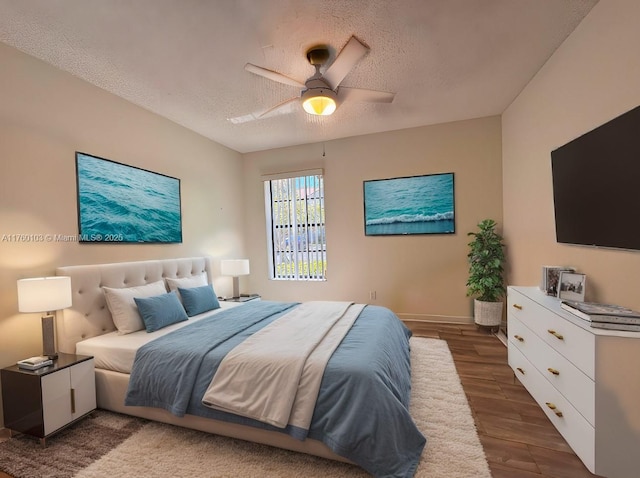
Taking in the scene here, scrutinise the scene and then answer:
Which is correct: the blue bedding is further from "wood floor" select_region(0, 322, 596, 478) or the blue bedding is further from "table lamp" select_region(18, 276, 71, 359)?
"table lamp" select_region(18, 276, 71, 359)

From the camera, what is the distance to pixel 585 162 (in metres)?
2.01

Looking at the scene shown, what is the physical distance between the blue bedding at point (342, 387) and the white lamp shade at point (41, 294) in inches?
27.0

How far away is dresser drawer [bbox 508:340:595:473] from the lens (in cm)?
155

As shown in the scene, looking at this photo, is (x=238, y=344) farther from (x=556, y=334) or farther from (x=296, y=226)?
(x=296, y=226)

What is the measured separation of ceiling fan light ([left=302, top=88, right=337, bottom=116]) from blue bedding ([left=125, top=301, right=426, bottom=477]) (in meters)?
1.93

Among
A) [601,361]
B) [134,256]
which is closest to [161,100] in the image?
[134,256]

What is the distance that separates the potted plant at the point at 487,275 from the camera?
3.63 metres

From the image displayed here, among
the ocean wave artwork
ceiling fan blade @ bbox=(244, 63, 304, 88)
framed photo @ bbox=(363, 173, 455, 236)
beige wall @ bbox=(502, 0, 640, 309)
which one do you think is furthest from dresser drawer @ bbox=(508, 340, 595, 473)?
the ocean wave artwork

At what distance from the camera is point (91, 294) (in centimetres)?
257

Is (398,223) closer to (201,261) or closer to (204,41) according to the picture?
(201,261)

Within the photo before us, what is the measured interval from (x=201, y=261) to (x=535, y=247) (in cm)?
406

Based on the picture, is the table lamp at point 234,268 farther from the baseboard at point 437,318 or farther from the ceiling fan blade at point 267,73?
the ceiling fan blade at point 267,73

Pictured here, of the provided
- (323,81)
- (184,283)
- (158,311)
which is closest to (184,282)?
(184,283)

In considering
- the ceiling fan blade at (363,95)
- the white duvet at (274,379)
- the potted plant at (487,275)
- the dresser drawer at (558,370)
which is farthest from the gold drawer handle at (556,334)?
the ceiling fan blade at (363,95)
